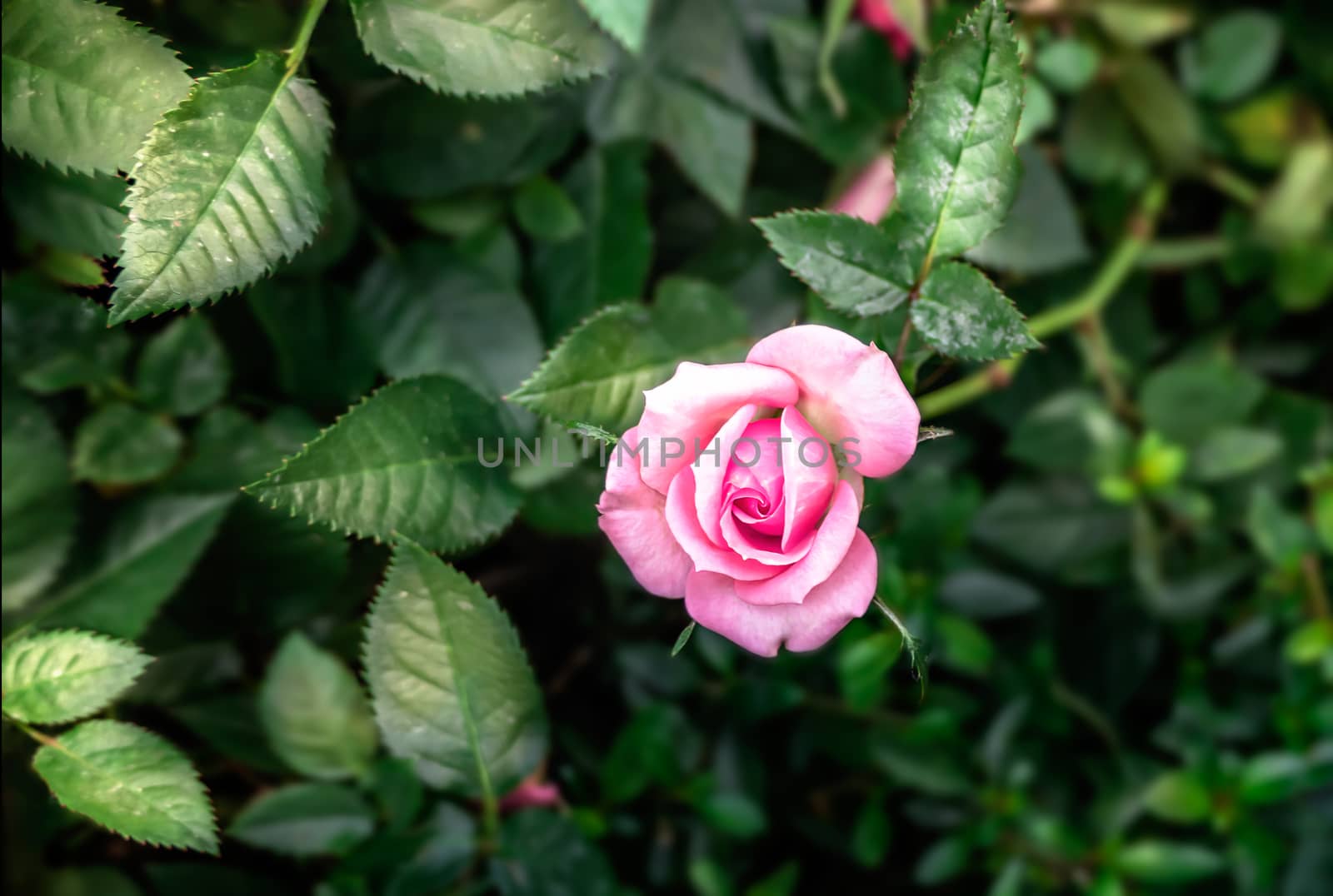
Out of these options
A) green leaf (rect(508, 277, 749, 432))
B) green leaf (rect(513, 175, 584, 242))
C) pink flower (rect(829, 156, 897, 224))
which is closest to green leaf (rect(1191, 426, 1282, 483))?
pink flower (rect(829, 156, 897, 224))

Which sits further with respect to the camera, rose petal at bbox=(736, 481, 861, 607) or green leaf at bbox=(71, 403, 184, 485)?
green leaf at bbox=(71, 403, 184, 485)

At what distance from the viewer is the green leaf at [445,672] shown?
531mm

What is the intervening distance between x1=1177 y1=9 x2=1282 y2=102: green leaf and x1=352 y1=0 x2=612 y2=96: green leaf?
0.79 metres

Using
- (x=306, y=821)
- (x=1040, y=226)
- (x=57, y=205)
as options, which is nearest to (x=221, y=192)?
(x=57, y=205)

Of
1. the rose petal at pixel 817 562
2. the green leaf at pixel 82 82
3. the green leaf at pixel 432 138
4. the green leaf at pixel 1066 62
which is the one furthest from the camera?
the green leaf at pixel 1066 62

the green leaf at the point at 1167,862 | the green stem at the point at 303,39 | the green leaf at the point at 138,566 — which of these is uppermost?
the green stem at the point at 303,39

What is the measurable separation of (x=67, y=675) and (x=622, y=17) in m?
0.48

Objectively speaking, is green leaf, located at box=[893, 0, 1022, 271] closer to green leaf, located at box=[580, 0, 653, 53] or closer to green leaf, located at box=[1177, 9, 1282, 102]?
green leaf, located at box=[580, 0, 653, 53]

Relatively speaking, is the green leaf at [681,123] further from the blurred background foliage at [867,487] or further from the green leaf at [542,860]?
the green leaf at [542,860]

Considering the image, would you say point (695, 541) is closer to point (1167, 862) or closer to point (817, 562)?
point (817, 562)

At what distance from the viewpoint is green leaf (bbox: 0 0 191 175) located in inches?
19.0

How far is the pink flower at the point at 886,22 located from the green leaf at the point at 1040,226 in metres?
0.14

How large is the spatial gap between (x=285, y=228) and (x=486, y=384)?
0.87 ft

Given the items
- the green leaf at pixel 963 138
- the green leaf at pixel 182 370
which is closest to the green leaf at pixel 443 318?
the green leaf at pixel 182 370
